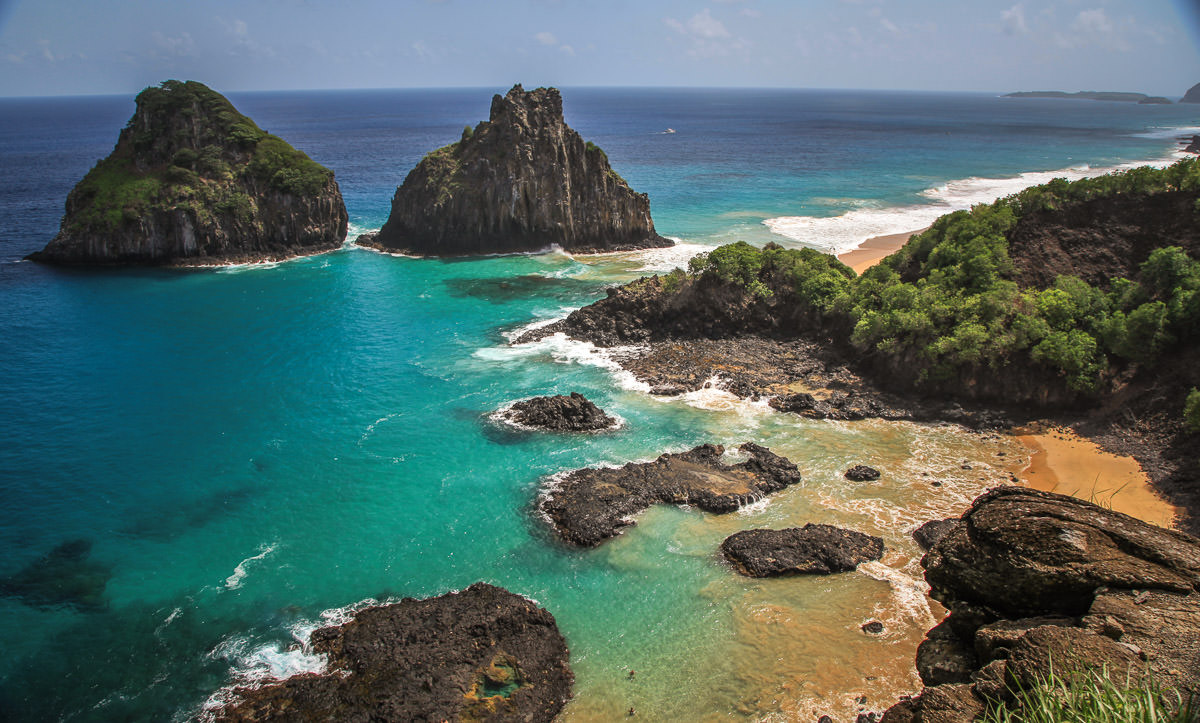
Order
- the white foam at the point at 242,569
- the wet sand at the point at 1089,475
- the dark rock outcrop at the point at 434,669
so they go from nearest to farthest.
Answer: the dark rock outcrop at the point at 434,669 < the white foam at the point at 242,569 < the wet sand at the point at 1089,475

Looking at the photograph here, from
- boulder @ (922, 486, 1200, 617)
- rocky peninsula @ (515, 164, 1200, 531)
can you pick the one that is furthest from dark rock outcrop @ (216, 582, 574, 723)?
rocky peninsula @ (515, 164, 1200, 531)

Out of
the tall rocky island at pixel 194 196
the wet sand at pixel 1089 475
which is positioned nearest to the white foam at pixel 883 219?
the wet sand at pixel 1089 475

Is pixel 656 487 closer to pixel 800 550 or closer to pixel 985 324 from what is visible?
pixel 800 550

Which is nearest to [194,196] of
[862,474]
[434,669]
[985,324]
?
[434,669]

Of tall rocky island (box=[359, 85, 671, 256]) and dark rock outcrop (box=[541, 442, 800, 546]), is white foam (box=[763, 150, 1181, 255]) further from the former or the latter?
dark rock outcrop (box=[541, 442, 800, 546])

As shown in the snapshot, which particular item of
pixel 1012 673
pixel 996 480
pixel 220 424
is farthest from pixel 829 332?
pixel 220 424

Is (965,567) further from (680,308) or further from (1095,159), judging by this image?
(1095,159)

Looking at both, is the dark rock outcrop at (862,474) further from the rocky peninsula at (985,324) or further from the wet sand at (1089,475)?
the wet sand at (1089,475)
